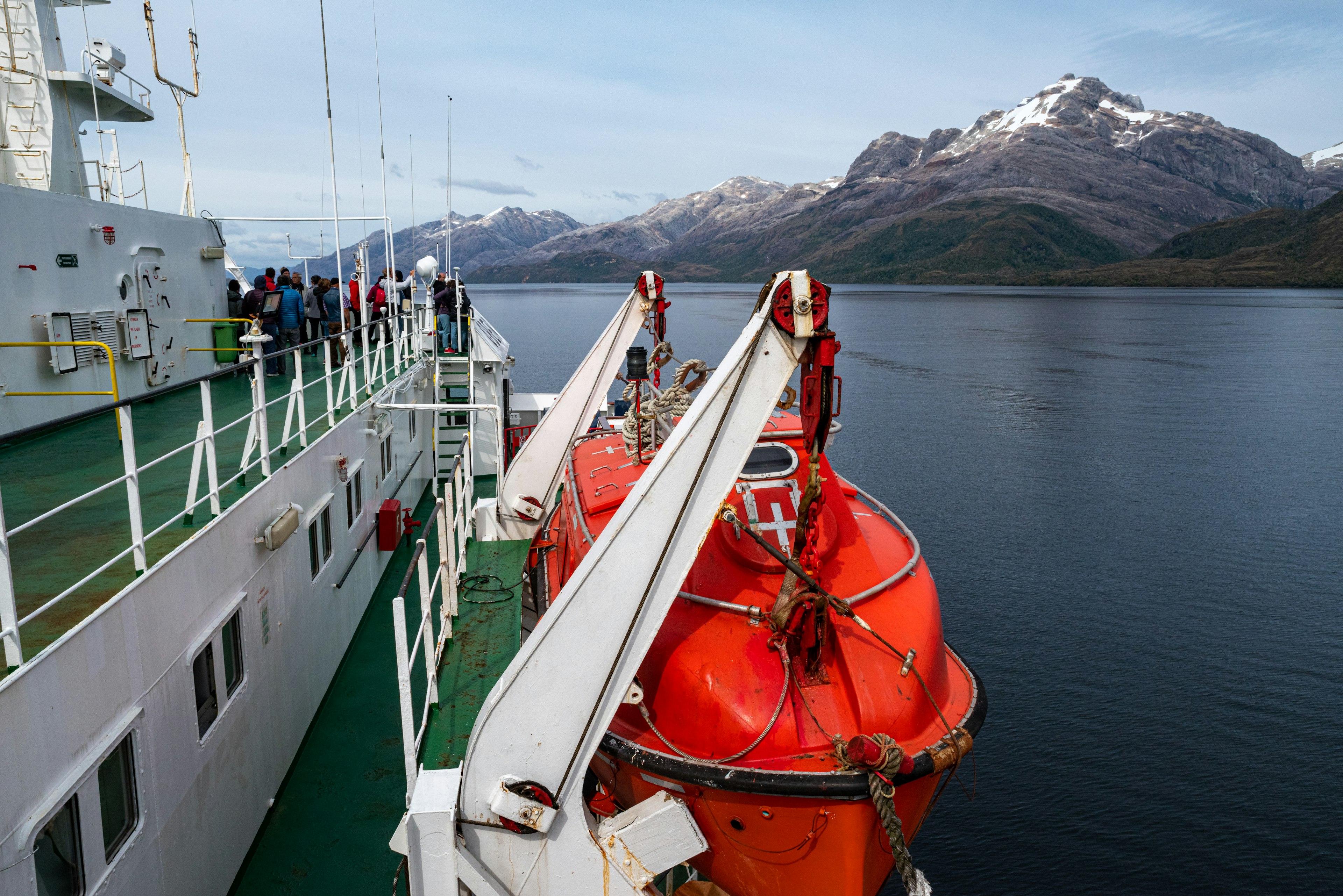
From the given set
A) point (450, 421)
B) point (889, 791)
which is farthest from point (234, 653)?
point (450, 421)

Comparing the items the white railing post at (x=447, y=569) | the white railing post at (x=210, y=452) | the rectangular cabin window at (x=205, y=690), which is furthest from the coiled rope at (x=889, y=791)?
the white railing post at (x=210, y=452)

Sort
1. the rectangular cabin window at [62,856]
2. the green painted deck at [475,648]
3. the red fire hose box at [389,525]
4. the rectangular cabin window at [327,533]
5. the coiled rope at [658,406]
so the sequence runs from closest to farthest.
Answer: the rectangular cabin window at [62,856] → the green painted deck at [475,648] → the coiled rope at [658,406] → the rectangular cabin window at [327,533] → the red fire hose box at [389,525]

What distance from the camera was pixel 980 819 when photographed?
1028 cm

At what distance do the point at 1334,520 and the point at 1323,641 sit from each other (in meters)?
7.16

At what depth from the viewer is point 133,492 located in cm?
423

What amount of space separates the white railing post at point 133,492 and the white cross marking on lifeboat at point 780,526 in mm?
3474

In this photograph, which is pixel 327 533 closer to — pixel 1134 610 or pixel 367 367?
pixel 367 367

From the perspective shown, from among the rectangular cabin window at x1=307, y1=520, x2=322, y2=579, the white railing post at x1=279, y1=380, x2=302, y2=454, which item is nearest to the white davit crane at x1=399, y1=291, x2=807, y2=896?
the rectangular cabin window at x1=307, y1=520, x2=322, y2=579

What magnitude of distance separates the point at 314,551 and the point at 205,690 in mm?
2603

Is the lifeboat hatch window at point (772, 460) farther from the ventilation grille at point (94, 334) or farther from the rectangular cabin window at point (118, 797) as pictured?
the ventilation grille at point (94, 334)

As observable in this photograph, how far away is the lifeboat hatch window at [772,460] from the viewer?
5902 mm

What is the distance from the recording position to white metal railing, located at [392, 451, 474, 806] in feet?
14.8

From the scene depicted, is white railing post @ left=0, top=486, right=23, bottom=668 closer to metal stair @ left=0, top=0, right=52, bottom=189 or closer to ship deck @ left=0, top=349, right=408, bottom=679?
ship deck @ left=0, top=349, right=408, bottom=679

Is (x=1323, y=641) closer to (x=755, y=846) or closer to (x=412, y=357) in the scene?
(x=755, y=846)
